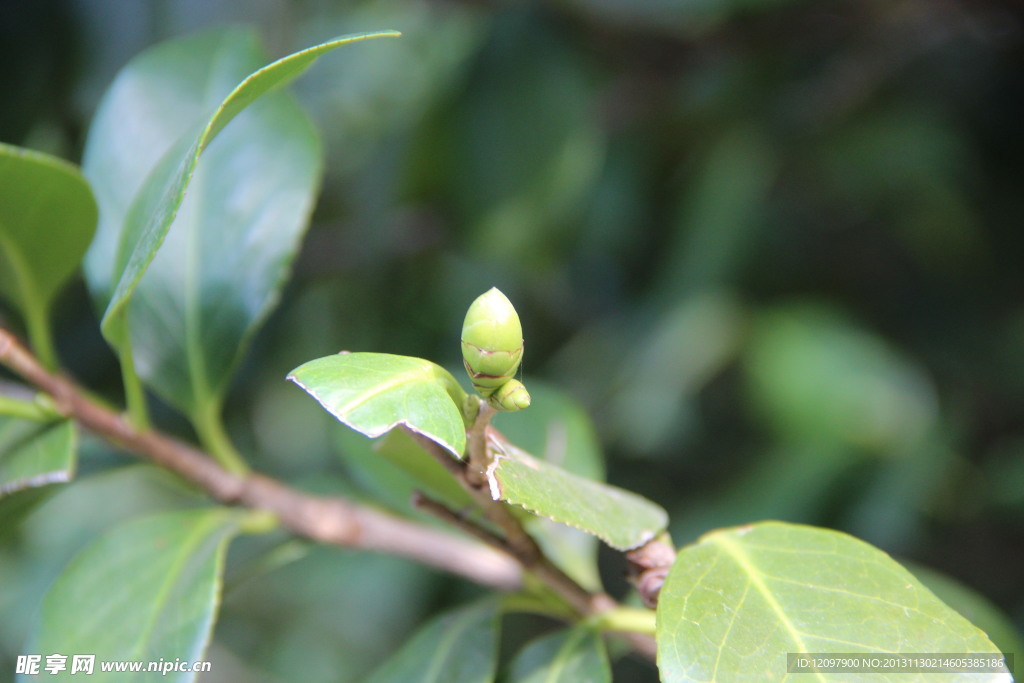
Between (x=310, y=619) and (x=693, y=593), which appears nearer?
(x=693, y=593)

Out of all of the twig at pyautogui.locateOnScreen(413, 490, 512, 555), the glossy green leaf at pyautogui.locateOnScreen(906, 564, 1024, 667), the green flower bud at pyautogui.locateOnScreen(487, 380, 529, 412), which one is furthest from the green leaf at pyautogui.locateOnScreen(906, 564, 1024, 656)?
the green flower bud at pyautogui.locateOnScreen(487, 380, 529, 412)

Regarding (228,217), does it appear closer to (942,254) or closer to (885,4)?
(885,4)

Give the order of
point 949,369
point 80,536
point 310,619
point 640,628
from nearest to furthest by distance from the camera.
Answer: point 640,628 → point 80,536 → point 949,369 → point 310,619

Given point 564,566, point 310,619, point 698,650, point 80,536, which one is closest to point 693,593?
point 698,650

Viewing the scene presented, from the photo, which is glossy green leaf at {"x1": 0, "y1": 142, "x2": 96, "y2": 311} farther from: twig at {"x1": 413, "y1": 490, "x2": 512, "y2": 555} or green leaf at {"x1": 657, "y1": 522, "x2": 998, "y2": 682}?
green leaf at {"x1": 657, "y1": 522, "x2": 998, "y2": 682}

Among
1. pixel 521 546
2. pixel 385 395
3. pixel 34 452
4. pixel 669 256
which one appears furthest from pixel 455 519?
pixel 669 256

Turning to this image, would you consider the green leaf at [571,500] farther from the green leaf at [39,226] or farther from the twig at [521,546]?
the green leaf at [39,226]

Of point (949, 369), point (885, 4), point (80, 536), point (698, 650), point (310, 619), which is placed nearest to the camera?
point (698, 650)
